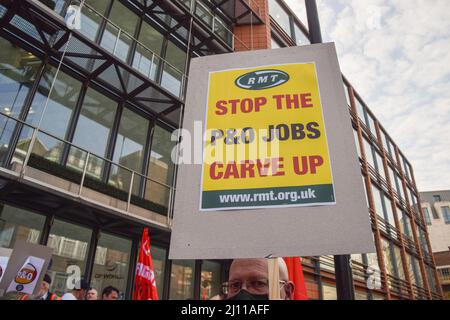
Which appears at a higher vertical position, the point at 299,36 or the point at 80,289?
the point at 299,36

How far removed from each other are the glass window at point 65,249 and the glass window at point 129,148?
1.51m

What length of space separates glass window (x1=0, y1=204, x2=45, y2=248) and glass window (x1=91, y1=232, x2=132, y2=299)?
1.42m

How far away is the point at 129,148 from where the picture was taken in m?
8.95

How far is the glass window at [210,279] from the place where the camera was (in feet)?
30.7

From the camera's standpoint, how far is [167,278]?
8.44m

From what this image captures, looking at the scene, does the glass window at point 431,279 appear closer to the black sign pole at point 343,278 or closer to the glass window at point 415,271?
the glass window at point 415,271

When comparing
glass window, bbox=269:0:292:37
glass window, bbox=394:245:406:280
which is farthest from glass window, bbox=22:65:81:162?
glass window, bbox=394:245:406:280

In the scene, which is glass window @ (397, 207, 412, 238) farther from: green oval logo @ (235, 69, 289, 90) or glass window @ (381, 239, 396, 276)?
green oval logo @ (235, 69, 289, 90)

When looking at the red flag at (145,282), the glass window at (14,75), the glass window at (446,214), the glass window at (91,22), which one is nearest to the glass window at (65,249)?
the red flag at (145,282)

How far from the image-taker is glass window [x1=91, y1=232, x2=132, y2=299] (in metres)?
7.02

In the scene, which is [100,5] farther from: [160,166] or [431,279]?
[431,279]

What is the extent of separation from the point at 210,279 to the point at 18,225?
5.63 meters

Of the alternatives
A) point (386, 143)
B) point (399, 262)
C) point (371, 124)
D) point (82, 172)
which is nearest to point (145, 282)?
point (82, 172)

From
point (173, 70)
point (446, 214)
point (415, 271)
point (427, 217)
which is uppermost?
point (446, 214)
